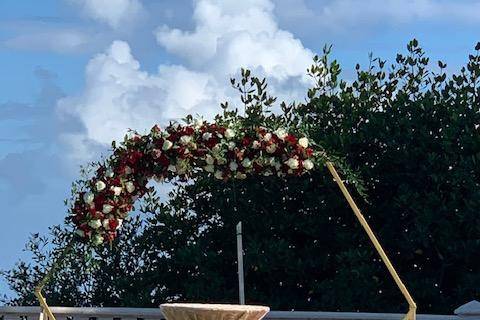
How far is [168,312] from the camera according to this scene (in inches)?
188

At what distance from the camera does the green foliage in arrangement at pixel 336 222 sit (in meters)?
9.88

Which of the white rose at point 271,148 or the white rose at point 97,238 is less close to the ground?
the white rose at point 271,148

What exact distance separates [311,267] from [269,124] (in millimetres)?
3743

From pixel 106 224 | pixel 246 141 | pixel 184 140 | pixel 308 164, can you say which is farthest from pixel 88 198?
pixel 308 164

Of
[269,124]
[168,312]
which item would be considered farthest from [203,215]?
[168,312]

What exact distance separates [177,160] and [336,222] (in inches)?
162

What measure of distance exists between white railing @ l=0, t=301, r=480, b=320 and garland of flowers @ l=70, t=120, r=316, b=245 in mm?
1948

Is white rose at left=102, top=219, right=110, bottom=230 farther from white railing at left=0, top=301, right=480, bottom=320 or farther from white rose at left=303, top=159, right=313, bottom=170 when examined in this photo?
white railing at left=0, top=301, right=480, bottom=320

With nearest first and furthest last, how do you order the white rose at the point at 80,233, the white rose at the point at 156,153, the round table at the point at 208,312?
the round table at the point at 208,312
the white rose at the point at 156,153
the white rose at the point at 80,233

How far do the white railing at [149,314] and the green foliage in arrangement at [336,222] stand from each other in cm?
146

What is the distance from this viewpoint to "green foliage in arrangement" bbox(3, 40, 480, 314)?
988 cm

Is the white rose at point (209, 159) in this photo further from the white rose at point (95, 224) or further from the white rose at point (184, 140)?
the white rose at point (95, 224)

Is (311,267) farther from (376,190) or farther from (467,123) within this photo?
(467,123)

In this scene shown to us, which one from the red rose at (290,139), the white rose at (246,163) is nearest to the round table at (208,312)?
the white rose at (246,163)
